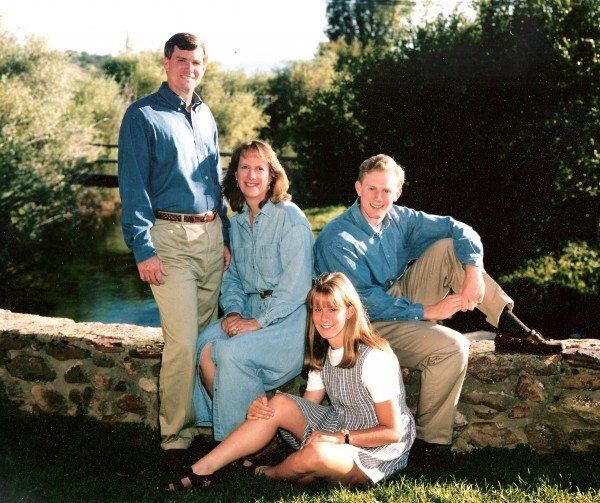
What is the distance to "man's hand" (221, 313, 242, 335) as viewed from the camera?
11.0ft

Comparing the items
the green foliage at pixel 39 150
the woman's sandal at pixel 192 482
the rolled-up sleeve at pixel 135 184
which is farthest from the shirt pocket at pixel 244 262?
the green foliage at pixel 39 150

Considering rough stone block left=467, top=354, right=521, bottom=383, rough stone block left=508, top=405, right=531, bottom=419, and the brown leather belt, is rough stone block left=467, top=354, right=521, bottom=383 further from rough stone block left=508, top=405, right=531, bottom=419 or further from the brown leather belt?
the brown leather belt

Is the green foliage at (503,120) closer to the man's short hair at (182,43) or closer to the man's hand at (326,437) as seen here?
the man's short hair at (182,43)

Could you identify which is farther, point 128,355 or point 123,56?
point 123,56

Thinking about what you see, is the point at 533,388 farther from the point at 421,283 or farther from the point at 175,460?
the point at 175,460

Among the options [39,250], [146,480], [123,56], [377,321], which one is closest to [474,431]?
[377,321]

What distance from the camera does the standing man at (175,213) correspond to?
3340mm

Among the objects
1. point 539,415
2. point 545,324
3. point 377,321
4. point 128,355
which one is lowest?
point 545,324

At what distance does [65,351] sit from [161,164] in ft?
4.38

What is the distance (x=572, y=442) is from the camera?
3498 mm

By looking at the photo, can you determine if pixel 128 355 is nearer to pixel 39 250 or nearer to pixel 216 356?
pixel 216 356

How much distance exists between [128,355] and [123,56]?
27608 mm

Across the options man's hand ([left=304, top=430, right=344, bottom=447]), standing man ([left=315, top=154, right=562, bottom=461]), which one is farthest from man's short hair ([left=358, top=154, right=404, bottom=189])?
man's hand ([left=304, top=430, right=344, bottom=447])

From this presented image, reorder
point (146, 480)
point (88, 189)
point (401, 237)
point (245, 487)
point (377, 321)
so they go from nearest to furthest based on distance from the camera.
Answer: point (245, 487)
point (146, 480)
point (377, 321)
point (401, 237)
point (88, 189)
